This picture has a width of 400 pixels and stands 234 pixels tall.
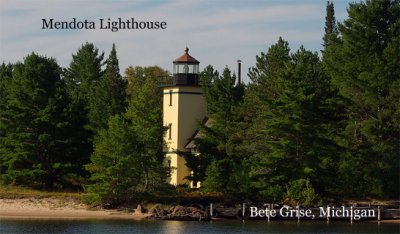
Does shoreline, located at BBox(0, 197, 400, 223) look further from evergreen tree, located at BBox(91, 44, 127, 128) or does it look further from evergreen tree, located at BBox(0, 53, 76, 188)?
evergreen tree, located at BBox(91, 44, 127, 128)

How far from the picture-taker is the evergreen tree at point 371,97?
66312 millimetres

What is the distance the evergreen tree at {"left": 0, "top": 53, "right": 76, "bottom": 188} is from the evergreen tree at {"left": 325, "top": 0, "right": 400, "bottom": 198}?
788 inches

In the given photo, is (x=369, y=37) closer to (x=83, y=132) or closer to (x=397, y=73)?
(x=397, y=73)

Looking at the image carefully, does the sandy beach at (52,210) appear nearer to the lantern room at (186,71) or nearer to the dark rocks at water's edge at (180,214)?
the dark rocks at water's edge at (180,214)

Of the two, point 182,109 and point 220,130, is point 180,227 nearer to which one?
point 220,130

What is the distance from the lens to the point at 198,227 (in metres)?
57.1

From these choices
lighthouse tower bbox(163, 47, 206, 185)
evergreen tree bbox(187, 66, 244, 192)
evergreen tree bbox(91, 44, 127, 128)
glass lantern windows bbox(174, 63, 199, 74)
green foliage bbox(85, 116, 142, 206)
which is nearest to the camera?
green foliage bbox(85, 116, 142, 206)

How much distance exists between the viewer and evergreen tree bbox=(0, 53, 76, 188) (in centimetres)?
6875

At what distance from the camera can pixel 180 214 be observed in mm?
62062

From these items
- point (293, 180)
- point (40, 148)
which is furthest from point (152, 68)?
point (293, 180)

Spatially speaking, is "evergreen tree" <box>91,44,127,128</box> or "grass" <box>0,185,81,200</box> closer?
"grass" <box>0,185,81,200</box>

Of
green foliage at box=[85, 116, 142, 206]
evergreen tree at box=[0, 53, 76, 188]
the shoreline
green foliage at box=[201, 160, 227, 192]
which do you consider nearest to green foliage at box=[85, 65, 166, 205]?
green foliage at box=[85, 116, 142, 206]

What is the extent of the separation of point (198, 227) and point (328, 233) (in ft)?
26.2

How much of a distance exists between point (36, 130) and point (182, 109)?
470 inches
